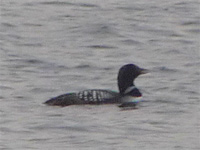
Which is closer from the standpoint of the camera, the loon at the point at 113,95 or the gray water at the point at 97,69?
the gray water at the point at 97,69

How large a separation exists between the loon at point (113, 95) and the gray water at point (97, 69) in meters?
0.12

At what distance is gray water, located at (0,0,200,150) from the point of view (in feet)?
40.7

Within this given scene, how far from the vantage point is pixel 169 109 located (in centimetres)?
1423

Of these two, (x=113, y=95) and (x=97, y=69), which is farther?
(x=97, y=69)

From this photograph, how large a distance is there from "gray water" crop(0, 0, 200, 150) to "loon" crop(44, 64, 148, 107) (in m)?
0.12

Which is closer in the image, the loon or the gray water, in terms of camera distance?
the gray water

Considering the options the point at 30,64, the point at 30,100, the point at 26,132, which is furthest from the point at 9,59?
the point at 26,132

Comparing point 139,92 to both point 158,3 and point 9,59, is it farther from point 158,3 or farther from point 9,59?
point 158,3

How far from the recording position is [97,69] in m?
17.7

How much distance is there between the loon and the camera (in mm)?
14344

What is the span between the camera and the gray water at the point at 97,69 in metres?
12.4

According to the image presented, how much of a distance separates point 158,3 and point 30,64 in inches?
247

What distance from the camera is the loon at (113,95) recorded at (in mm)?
14344

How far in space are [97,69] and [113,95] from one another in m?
2.87
